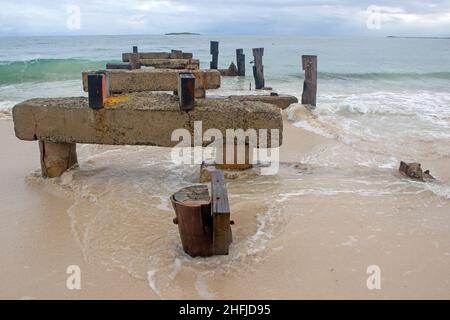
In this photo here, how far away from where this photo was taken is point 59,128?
614 cm

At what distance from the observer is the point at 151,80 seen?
8375 mm

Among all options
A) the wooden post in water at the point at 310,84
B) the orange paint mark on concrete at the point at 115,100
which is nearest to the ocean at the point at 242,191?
the orange paint mark on concrete at the point at 115,100

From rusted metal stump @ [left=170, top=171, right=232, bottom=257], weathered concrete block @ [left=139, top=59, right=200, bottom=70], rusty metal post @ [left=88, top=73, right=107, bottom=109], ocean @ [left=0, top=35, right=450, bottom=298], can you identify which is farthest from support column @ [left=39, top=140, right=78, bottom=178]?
weathered concrete block @ [left=139, top=59, right=200, bottom=70]

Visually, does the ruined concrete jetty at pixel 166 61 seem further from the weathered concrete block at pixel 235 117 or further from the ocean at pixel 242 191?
the weathered concrete block at pixel 235 117

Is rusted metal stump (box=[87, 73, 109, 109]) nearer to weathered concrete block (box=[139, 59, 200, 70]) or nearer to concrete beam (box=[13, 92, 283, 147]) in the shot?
concrete beam (box=[13, 92, 283, 147])

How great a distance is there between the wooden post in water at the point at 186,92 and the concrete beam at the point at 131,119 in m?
0.10

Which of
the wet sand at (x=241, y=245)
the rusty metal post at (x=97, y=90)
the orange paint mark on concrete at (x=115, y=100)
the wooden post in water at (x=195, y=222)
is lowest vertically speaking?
the wet sand at (x=241, y=245)

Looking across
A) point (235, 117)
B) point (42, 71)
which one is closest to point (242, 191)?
point (235, 117)

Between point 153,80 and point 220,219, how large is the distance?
502 cm

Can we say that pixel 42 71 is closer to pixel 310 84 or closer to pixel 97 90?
pixel 310 84

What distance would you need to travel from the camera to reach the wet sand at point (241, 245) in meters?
3.72

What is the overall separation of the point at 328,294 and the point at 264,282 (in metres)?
0.51
